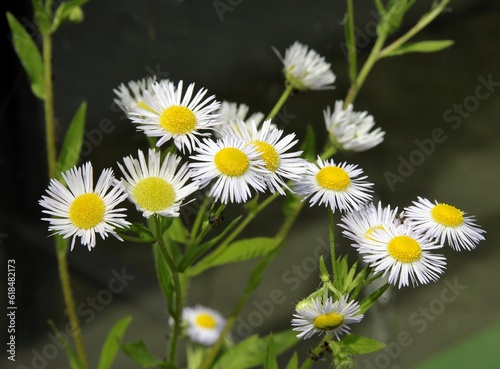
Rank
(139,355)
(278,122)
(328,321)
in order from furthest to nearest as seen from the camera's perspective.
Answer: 1. (278,122)
2. (139,355)
3. (328,321)

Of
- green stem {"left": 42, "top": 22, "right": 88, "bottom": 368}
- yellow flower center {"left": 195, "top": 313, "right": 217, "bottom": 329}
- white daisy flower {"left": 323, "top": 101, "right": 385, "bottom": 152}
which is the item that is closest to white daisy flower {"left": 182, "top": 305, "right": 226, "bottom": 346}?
yellow flower center {"left": 195, "top": 313, "right": 217, "bottom": 329}

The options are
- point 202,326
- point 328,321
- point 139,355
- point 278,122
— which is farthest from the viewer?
point 278,122

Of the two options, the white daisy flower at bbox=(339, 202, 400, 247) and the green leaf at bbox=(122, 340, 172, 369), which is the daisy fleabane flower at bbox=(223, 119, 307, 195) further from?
the green leaf at bbox=(122, 340, 172, 369)

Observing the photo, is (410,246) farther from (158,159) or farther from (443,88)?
(443,88)

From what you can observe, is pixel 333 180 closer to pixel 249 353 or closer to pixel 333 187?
pixel 333 187

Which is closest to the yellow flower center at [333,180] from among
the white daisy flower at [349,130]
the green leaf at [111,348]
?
the white daisy flower at [349,130]

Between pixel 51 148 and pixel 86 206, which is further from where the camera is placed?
pixel 51 148

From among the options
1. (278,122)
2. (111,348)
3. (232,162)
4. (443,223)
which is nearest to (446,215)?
(443,223)
